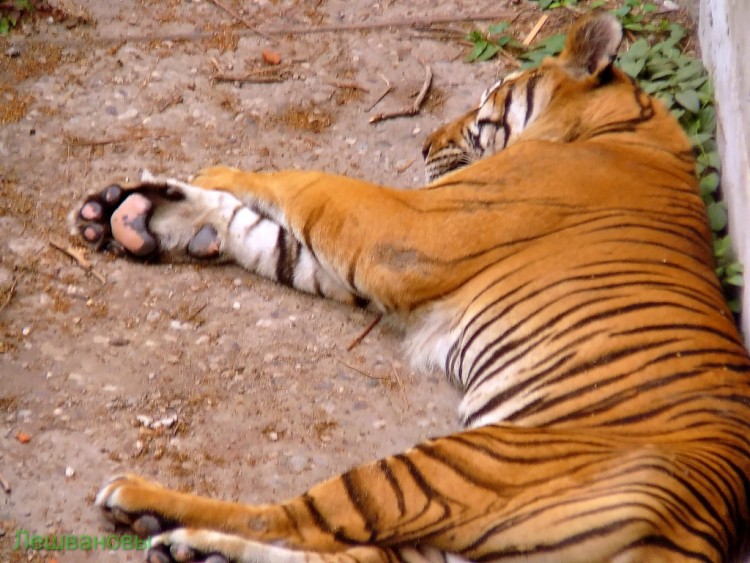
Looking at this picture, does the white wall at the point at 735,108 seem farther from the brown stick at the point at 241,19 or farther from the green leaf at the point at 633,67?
the brown stick at the point at 241,19

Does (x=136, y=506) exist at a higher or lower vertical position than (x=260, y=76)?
lower

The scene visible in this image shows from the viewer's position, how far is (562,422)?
7.10ft

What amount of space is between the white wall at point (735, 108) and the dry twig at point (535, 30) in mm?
812

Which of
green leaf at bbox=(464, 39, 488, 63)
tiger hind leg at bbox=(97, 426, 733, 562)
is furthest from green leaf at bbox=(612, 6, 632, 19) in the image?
tiger hind leg at bbox=(97, 426, 733, 562)

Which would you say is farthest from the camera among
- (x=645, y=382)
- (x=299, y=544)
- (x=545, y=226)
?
(x=545, y=226)

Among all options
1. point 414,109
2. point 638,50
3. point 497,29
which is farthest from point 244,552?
point 497,29

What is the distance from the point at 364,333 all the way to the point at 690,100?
1.56 m

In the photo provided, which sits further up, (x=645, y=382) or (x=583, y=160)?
(x=583, y=160)

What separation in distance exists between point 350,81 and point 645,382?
2047 millimetres

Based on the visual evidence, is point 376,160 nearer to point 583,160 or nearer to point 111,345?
point 583,160

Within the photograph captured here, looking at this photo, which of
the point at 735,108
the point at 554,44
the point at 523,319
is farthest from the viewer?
the point at 554,44

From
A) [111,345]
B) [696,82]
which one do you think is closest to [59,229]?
[111,345]

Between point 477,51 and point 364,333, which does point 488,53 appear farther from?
point 364,333

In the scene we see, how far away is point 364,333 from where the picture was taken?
2.76 meters
